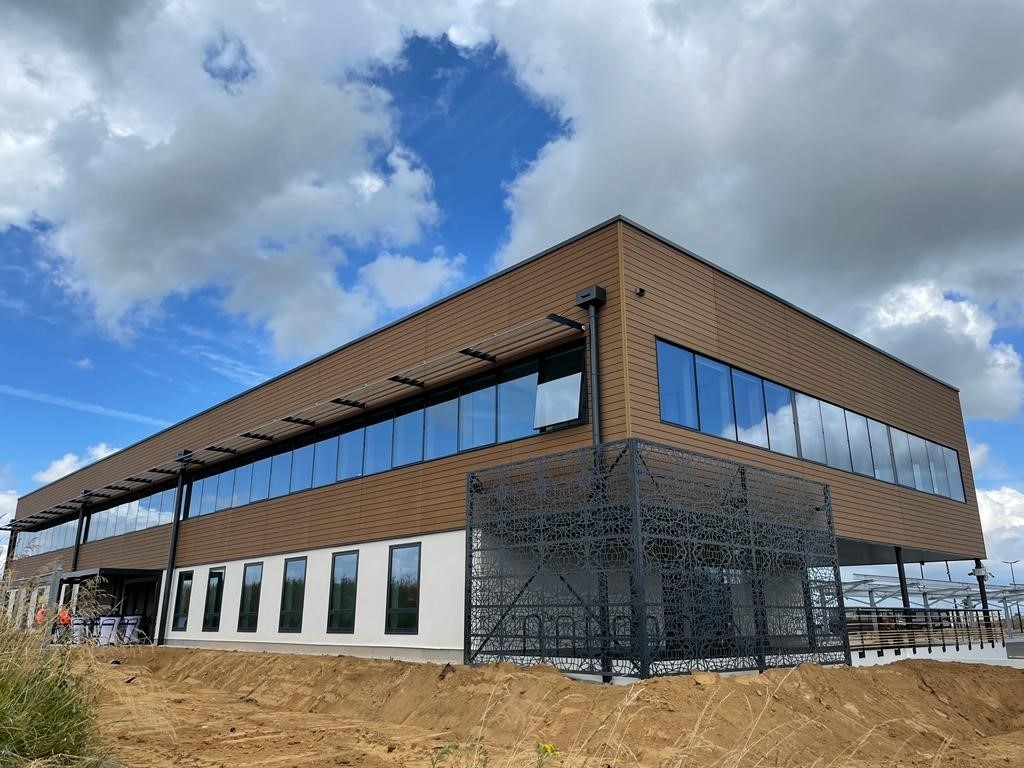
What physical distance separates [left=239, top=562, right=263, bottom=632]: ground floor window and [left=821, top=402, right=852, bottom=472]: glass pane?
44.4ft

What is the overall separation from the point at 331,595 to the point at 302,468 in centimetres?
377

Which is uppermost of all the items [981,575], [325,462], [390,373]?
[390,373]

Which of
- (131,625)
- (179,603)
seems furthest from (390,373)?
(131,625)

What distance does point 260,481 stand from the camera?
803 inches

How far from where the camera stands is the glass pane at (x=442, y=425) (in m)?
14.8

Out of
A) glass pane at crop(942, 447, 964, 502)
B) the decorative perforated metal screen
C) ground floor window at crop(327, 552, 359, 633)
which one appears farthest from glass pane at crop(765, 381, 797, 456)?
ground floor window at crop(327, 552, 359, 633)

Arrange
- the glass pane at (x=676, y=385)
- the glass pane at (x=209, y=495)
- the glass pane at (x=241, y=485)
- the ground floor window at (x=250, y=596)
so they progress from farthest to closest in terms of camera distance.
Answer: the glass pane at (x=209, y=495) < the glass pane at (x=241, y=485) < the ground floor window at (x=250, y=596) < the glass pane at (x=676, y=385)

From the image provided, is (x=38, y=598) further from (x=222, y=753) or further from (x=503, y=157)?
(x=503, y=157)

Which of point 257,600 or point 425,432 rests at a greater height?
point 425,432

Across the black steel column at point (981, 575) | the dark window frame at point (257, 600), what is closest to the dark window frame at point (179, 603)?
the dark window frame at point (257, 600)

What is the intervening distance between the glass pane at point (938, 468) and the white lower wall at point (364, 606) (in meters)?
13.6

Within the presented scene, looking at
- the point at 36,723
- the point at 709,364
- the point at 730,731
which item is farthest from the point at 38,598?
the point at 709,364

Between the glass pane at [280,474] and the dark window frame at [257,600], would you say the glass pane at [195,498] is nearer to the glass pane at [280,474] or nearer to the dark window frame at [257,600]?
the dark window frame at [257,600]

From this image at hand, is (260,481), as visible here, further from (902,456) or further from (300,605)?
(902,456)
